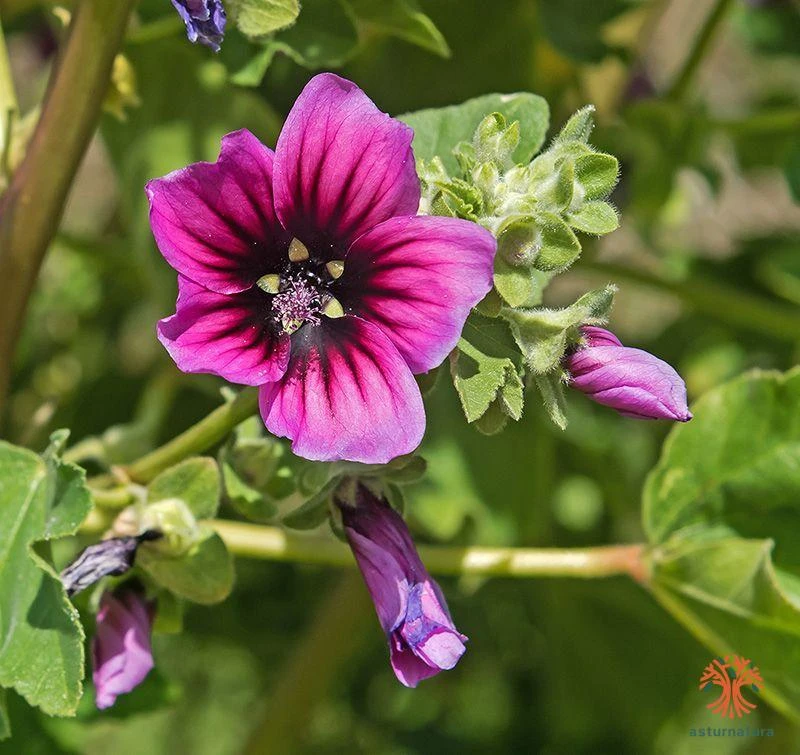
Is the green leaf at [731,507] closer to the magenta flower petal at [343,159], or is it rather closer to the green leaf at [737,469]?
the green leaf at [737,469]

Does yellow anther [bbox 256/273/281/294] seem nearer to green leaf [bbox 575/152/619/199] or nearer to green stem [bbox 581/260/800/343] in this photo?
green leaf [bbox 575/152/619/199]

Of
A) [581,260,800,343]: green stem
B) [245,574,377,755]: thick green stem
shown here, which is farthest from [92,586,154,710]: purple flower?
[581,260,800,343]: green stem

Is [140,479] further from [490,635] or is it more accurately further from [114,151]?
[490,635]

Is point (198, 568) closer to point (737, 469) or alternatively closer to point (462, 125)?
point (462, 125)

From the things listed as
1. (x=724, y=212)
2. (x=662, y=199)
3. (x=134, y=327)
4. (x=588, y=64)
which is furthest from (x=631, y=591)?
(x=724, y=212)

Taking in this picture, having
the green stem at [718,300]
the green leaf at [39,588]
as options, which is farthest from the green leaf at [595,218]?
the green stem at [718,300]

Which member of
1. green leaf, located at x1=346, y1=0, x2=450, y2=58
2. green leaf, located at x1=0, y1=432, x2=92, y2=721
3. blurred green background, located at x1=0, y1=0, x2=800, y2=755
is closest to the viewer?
green leaf, located at x1=0, y1=432, x2=92, y2=721
